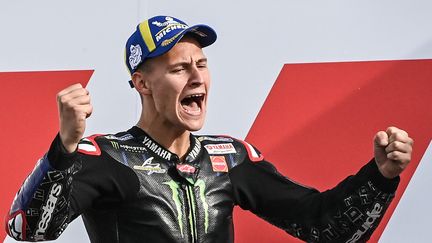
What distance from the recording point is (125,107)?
2.83m

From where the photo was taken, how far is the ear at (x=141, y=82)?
2.35 metres

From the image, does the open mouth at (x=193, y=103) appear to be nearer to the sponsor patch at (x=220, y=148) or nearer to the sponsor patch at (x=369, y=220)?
the sponsor patch at (x=220, y=148)

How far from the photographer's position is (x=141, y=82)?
7.75ft

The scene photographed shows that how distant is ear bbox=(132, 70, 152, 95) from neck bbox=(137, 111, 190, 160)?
2.7 inches

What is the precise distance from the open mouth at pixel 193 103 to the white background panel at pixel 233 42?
425 mm

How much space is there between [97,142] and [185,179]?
9.1 inches

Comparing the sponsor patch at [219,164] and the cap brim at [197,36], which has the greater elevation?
the cap brim at [197,36]

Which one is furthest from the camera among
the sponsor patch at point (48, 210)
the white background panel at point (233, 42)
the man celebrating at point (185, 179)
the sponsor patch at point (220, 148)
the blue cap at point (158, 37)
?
the white background panel at point (233, 42)

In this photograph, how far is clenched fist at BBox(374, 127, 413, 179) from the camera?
2037mm

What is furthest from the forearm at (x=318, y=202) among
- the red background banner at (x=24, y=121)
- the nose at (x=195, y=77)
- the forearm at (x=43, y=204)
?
the red background banner at (x=24, y=121)

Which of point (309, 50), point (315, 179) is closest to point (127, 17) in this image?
point (309, 50)

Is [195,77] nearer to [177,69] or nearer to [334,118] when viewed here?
[177,69]

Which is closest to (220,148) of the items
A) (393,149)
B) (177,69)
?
(177,69)

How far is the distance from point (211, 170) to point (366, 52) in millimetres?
591
